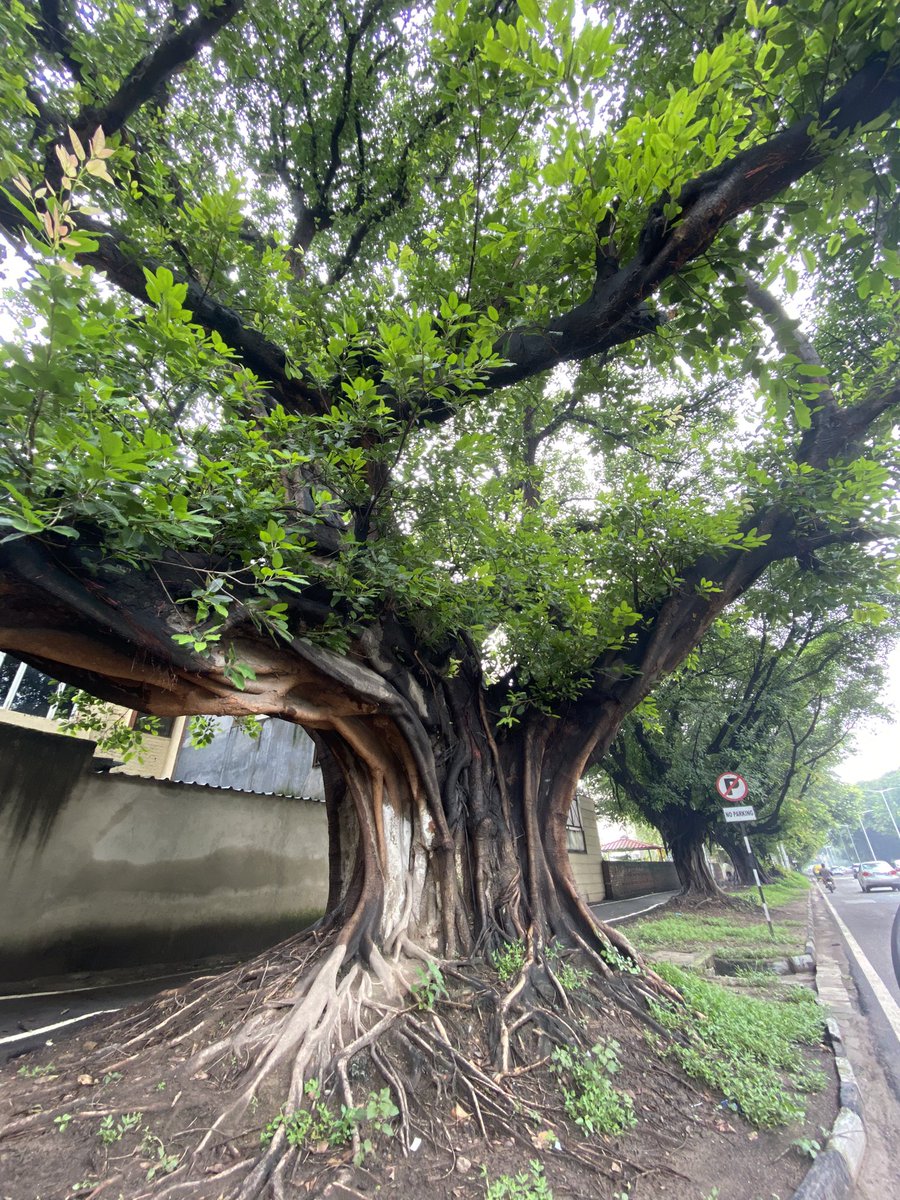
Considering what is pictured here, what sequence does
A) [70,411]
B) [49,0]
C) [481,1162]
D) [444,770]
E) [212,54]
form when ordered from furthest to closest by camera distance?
[212,54]
[444,770]
[49,0]
[481,1162]
[70,411]

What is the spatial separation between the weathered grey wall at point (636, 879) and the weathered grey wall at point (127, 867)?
10184 mm

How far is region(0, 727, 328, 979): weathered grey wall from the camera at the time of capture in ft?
18.0

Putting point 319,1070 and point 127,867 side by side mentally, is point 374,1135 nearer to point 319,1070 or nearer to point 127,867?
point 319,1070

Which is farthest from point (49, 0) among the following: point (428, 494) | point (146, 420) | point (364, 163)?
point (428, 494)

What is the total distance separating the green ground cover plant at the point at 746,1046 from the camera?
351 cm

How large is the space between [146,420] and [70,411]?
0.71 meters

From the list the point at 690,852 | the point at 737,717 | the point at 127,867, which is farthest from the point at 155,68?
the point at 690,852

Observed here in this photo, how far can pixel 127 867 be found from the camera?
619 centimetres

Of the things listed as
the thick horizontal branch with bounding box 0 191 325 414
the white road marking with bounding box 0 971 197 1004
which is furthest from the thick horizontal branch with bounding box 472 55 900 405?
the white road marking with bounding box 0 971 197 1004

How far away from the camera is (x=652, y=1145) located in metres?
3.04

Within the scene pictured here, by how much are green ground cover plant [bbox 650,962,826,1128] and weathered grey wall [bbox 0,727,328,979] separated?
5.12 m

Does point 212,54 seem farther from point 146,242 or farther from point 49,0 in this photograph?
point 146,242

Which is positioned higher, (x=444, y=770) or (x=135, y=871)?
(x=444, y=770)

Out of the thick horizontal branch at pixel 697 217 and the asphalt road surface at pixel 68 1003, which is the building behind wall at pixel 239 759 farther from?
the thick horizontal branch at pixel 697 217
